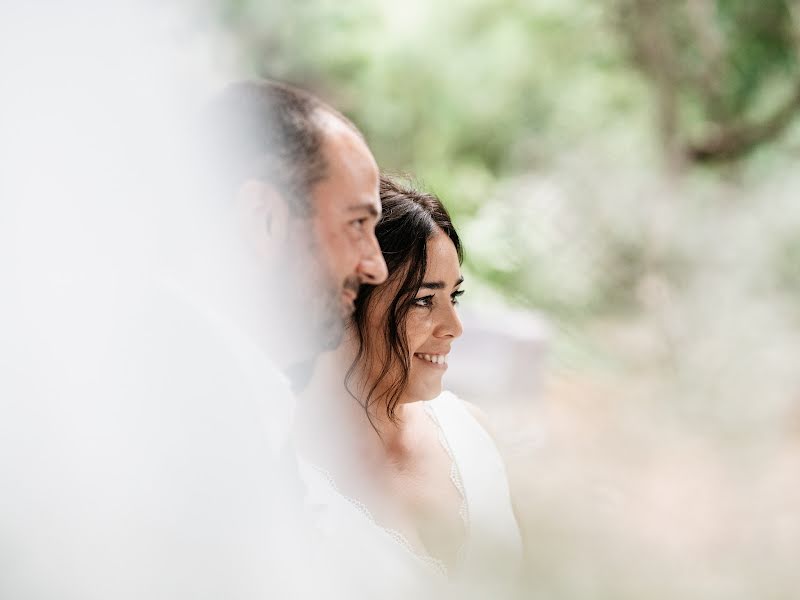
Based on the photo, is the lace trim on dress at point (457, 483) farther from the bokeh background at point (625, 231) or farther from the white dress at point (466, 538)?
the bokeh background at point (625, 231)

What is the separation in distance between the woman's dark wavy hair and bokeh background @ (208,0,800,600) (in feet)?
5.20

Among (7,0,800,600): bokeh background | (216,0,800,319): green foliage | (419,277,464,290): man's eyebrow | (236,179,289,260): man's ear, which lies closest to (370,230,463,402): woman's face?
(419,277,464,290): man's eyebrow

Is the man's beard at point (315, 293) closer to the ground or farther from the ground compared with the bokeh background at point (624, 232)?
closer to the ground

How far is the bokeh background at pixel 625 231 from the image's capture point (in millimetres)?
2488

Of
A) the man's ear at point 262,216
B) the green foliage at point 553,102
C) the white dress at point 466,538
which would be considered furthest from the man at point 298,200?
the green foliage at point 553,102

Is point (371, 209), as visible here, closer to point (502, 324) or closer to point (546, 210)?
point (502, 324)

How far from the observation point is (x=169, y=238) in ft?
1.26

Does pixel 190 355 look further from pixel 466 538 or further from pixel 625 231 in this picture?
pixel 625 231

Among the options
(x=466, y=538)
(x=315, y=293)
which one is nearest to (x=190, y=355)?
(x=315, y=293)

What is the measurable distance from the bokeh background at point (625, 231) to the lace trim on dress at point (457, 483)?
1480mm

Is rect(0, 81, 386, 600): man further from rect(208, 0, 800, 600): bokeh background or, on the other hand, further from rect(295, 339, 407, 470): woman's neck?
rect(208, 0, 800, 600): bokeh background

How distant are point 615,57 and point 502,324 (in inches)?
68.3

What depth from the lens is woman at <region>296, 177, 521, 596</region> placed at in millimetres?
603

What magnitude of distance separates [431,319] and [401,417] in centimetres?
11
